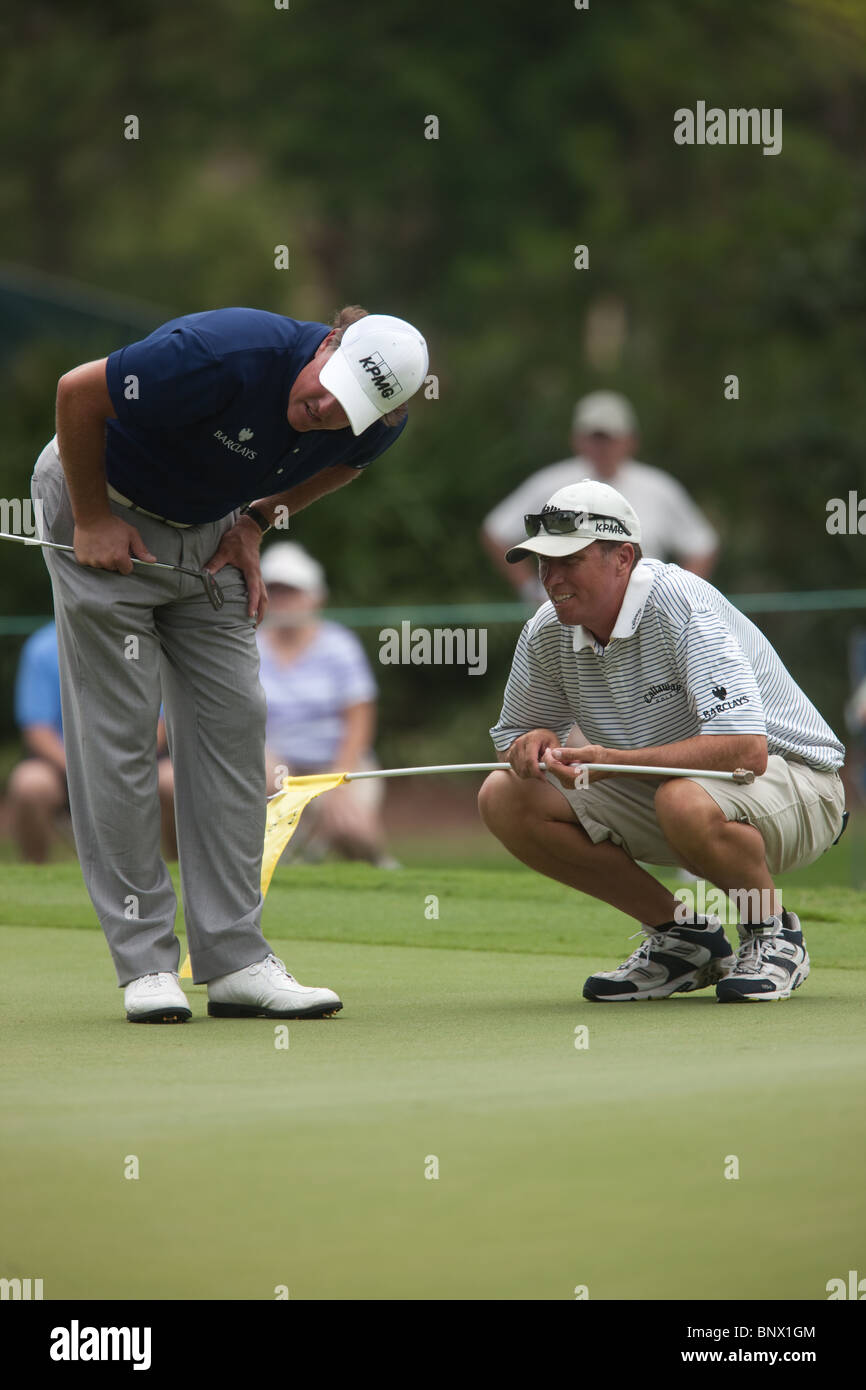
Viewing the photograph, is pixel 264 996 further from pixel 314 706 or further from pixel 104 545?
pixel 314 706

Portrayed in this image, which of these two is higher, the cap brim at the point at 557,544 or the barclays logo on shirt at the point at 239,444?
the barclays logo on shirt at the point at 239,444

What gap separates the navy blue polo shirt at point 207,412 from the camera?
14.5 ft

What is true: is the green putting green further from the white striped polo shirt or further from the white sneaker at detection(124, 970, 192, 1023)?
the white striped polo shirt

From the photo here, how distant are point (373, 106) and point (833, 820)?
69.4 ft

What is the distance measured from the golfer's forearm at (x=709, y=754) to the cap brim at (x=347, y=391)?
3.49ft

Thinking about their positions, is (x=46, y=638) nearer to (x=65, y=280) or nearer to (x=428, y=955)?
(x=428, y=955)

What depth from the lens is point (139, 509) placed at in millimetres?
4754

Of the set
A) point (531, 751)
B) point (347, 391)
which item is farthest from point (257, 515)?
point (531, 751)

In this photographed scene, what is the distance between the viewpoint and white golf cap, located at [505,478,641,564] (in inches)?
192

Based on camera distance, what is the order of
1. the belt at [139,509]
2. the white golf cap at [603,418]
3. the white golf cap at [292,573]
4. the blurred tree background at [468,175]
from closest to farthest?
the belt at [139,509] < the white golf cap at [603,418] < the white golf cap at [292,573] < the blurred tree background at [468,175]

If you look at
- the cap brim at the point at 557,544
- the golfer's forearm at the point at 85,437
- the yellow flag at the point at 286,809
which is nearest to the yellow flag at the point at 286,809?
the yellow flag at the point at 286,809

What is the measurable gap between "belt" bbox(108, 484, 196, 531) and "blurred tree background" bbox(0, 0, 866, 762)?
13.2 meters

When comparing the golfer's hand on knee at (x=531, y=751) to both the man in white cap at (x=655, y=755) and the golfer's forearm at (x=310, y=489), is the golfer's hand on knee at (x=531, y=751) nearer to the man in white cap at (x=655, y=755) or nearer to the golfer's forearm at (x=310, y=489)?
the man in white cap at (x=655, y=755)

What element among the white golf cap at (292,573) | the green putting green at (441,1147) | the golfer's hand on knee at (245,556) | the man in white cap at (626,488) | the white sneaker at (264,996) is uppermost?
the man in white cap at (626,488)
